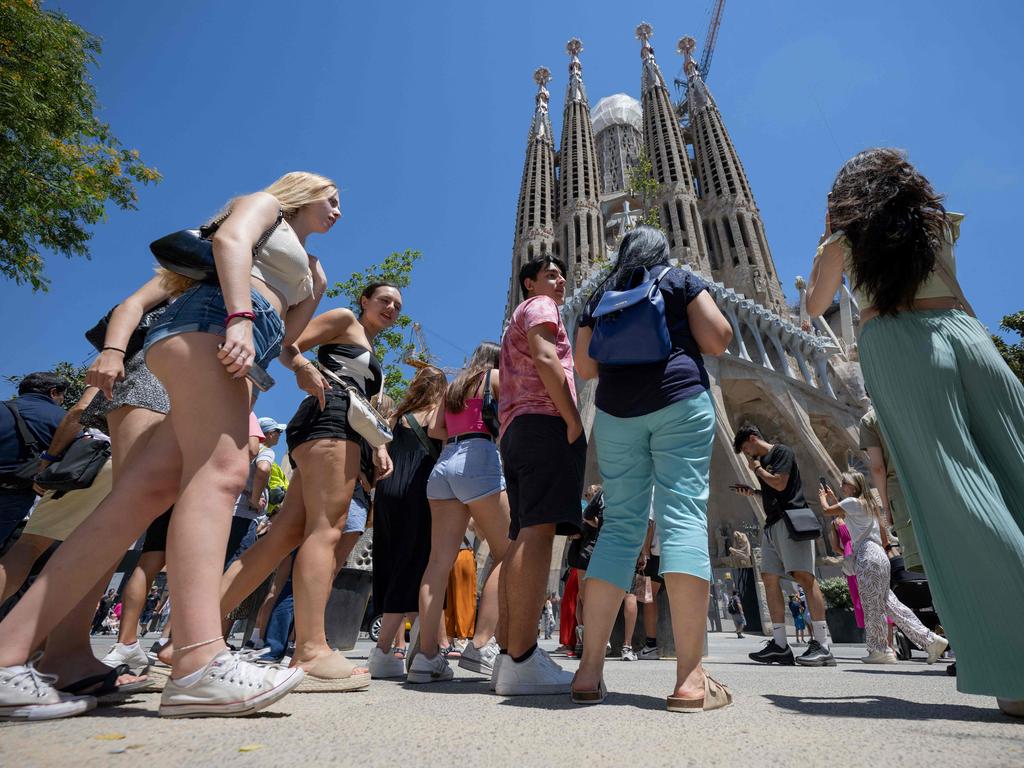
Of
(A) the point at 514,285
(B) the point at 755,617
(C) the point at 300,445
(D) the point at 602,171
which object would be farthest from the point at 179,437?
(D) the point at 602,171

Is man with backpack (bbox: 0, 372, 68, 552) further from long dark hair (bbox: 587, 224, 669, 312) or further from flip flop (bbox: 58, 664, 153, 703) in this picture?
long dark hair (bbox: 587, 224, 669, 312)

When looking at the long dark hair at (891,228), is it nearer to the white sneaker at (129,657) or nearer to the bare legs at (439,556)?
the bare legs at (439,556)

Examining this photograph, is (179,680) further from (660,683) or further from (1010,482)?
(1010,482)

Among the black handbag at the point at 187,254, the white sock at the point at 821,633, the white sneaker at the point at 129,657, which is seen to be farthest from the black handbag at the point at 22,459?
the white sock at the point at 821,633

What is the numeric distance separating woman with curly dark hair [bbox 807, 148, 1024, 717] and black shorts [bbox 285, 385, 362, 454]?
2.10m

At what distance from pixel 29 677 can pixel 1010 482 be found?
114 inches

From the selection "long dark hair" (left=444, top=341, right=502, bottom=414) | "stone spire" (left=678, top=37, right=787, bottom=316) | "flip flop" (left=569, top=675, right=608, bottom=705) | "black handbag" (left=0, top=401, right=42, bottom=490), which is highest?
"stone spire" (left=678, top=37, right=787, bottom=316)

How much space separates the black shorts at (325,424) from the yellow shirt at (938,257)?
83.7 inches

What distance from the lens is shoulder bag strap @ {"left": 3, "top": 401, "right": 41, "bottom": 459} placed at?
3793 mm

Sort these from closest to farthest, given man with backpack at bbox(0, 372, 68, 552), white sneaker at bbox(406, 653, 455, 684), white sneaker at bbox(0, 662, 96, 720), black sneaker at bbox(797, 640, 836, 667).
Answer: white sneaker at bbox(0, 662, 96, 720)
white sneaker at bbox(406, 653, 455, 684)
man with backpack at bbox(0, 372, 68, 552)
black sneaker at bbox(797, 640, 836, 667)

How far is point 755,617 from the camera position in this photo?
46.4 ft

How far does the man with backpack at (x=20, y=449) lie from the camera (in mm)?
3732

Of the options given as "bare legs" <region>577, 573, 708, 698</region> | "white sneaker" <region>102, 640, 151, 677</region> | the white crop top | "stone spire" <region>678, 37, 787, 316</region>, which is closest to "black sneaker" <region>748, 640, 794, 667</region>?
"bare legs" <region>577, 573, 708, 698</region>

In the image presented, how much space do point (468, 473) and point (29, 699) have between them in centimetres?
202
